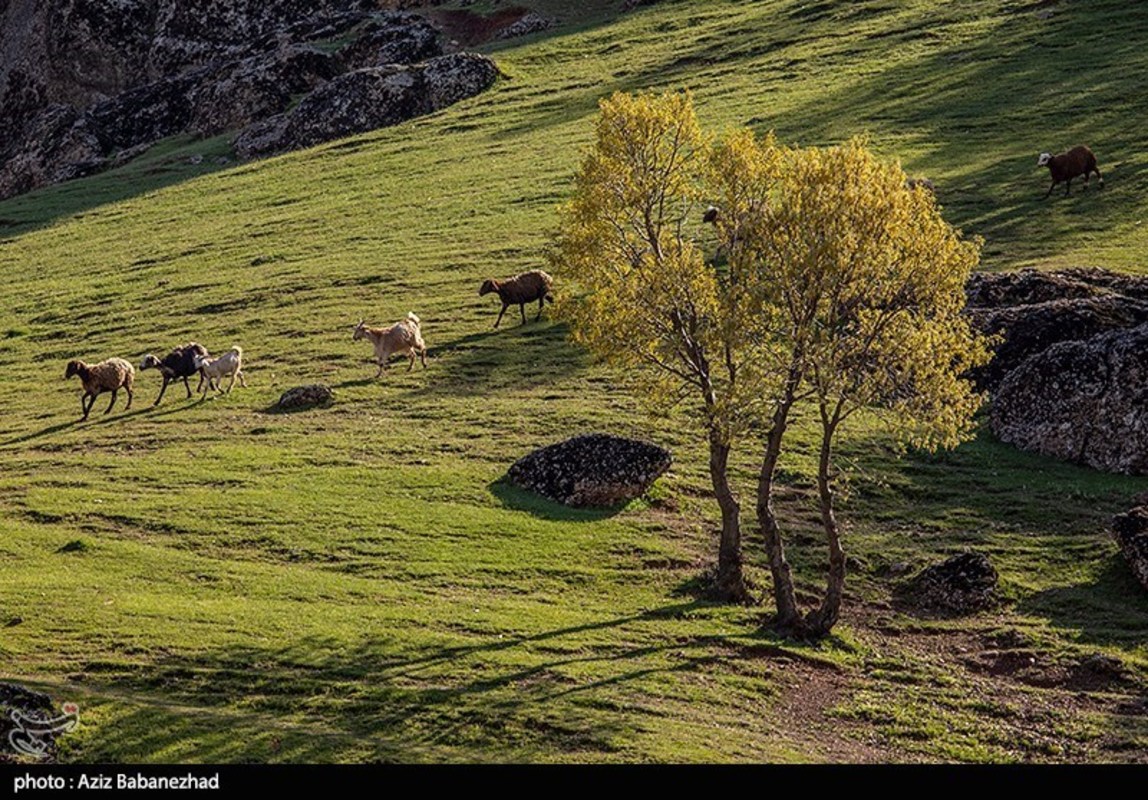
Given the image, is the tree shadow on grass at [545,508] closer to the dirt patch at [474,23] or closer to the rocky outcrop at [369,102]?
the rocky outcrop at [369,102]

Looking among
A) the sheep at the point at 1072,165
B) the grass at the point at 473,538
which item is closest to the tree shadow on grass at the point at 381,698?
the grass at the point at 473,538

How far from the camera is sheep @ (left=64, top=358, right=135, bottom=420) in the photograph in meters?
46.9

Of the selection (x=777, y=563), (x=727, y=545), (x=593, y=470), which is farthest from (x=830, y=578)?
(x=593, y=470)

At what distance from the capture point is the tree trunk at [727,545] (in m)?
31.6

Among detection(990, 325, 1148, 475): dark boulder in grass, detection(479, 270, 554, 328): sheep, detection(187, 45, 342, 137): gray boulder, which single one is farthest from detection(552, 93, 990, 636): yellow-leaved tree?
detection(187, 45, 342, 137): gray boulder

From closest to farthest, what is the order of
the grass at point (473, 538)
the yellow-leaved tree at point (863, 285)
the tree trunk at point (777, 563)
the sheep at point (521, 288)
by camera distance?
1. the grass at point (473, 538)
2. the yellow-leaved tree at point (863, 285)
3. the tree trunk at point (777, 563)
4. the sheep at point (521, 288)

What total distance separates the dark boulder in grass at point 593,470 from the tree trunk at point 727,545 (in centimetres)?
536

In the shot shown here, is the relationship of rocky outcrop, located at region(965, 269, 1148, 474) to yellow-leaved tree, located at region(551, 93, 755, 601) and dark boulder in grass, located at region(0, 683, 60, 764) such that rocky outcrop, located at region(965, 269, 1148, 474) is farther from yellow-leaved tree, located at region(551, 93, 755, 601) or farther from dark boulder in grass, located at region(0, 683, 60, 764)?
dark boulder in grass, located at region(0, 683, 60, 764)

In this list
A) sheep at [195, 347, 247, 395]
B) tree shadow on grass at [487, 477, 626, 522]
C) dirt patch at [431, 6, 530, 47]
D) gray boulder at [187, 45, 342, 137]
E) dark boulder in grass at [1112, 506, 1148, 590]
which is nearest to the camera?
dark boulder in grass at [1112, 506, 1148, 590]

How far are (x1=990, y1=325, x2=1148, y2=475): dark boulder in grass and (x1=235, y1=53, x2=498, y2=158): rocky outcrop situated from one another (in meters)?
63.5

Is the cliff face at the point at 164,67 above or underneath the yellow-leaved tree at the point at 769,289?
above
